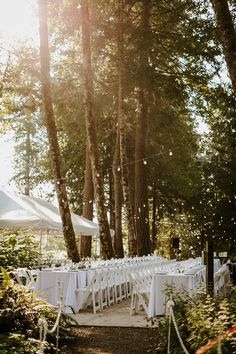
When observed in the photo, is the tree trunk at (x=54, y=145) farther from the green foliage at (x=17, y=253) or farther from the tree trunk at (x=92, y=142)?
the tree trunk at (x=92, y=142)

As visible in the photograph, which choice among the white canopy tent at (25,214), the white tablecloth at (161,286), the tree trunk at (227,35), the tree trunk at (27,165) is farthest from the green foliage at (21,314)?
the tree trunk at (27,165)

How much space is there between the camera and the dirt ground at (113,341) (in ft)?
22.1

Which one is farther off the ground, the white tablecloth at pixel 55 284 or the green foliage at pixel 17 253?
the green foliage at pixel 17 253

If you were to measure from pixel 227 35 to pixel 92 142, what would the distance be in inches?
310

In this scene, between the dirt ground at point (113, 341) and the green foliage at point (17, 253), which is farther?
the green foliage at point (17, 253)

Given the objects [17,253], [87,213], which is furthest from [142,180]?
[17,253]

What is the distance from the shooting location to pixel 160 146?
27.5m

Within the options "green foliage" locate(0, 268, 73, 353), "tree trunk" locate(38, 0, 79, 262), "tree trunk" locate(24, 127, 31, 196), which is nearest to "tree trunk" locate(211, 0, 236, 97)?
"green foliage" locate(0, 268, 73, 353)

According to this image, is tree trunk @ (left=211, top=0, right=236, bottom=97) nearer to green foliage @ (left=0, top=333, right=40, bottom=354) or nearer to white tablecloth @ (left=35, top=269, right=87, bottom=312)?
white tablecloth @ (left=35, top=269, right=87, bottom=312)

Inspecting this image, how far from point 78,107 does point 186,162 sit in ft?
33.4

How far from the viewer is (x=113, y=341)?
7.34m

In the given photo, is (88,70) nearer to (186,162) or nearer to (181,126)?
(181,126)

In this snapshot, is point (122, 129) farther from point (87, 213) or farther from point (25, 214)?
point (25, 214)

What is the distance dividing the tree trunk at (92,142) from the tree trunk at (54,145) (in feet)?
4.93
